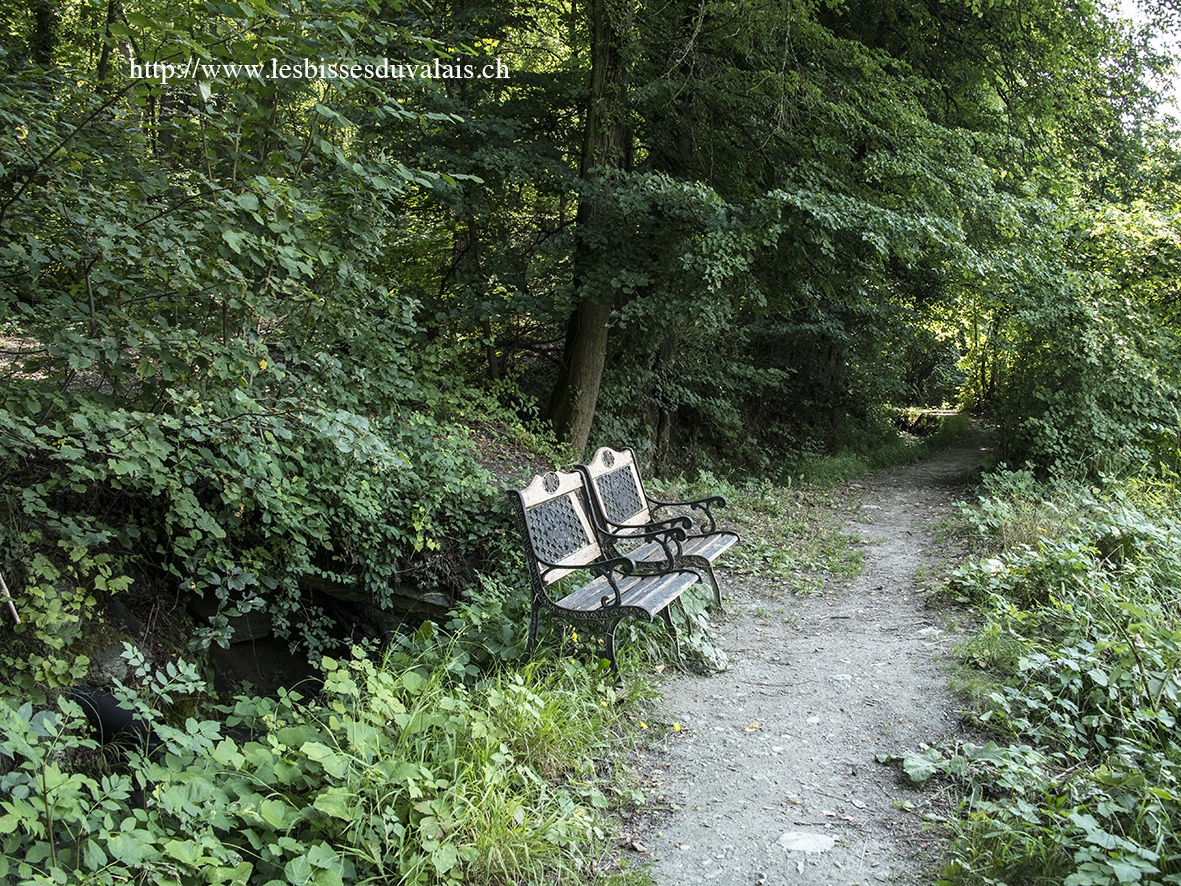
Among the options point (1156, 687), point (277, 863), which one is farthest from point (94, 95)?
point (1156, 687)

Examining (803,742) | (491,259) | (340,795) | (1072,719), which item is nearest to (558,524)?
(803,742)

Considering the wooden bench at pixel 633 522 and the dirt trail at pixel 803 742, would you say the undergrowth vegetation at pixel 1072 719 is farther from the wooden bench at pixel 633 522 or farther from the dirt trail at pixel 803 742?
the wooden bench at pixel 633 522

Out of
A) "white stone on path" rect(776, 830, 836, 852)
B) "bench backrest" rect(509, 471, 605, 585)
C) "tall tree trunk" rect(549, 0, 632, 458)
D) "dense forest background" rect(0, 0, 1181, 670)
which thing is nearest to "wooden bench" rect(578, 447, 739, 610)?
"bench backrest" rect(509, 471, 605, 585)

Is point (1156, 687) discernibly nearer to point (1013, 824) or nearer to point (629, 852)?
point (1013, 824)

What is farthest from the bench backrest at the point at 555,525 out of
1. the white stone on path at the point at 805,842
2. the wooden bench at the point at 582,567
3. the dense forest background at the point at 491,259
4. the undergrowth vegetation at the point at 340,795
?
the white stone on path at the point at 805,842

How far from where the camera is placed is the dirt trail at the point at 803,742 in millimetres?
3109

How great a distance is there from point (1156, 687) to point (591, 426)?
6893 millimetres

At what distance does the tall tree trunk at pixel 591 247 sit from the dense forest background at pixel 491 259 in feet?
0.14

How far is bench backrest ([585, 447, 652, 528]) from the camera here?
5.75m

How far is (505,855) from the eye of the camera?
304 centimetres

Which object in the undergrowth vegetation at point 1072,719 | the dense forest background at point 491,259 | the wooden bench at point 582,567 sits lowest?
the undergrowth vegetation at point 1072,719

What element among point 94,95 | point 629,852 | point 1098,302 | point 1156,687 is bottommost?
point 629,852

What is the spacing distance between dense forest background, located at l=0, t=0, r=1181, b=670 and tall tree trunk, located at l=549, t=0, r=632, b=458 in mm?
42

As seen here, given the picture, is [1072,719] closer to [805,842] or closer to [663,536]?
[805,842]
